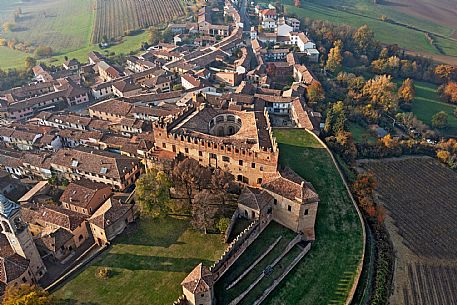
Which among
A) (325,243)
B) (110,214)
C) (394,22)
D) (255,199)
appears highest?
(255,199)

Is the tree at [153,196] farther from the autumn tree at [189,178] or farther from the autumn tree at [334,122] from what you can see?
the autumn tree at [334,122]

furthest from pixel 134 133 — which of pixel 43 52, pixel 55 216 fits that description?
pixel 43 52

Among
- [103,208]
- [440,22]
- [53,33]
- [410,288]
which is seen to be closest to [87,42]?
[53,33]

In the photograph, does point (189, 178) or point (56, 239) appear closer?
point (56, 239)

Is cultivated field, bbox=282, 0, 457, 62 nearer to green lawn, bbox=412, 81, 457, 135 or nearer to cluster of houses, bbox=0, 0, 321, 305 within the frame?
green lawn, bbox=412, 81, 457, 135

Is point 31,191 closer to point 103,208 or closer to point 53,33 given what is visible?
point 103,208

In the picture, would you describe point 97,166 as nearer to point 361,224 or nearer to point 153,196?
point 153,196

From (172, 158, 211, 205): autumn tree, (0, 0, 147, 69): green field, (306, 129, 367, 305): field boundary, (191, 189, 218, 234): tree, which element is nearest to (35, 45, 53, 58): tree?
(0, 0, 147, 69): green field

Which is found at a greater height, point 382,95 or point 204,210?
point 204,210
